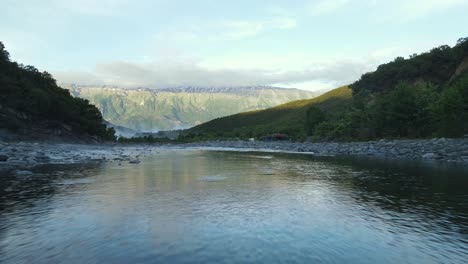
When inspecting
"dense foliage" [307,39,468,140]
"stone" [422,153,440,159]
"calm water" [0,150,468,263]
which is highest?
"dense foliage" [307,39,468,140]

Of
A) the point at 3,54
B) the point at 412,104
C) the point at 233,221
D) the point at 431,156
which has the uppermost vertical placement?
the point at 3,54

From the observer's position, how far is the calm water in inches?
422

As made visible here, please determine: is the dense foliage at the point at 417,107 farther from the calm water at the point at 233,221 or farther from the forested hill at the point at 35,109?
the forested hill at the point at 35,109

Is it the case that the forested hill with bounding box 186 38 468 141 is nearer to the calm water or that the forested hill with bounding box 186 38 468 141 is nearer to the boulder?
the boulder

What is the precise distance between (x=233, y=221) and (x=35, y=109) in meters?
81.4

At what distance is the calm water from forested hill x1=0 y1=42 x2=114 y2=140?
177 ft

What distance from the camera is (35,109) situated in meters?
80.2

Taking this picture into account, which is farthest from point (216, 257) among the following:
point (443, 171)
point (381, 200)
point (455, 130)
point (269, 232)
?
point (455, 130)

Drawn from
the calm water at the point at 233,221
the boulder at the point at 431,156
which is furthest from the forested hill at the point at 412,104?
the calm water at the point at 233,221

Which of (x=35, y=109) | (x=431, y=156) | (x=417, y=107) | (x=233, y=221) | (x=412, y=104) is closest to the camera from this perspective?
(x=233, y=221)

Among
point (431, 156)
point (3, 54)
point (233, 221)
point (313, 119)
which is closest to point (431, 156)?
point (431, 156)

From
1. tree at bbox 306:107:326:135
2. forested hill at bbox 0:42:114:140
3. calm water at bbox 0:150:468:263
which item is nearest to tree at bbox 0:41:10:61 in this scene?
forested hill at bbox 0:42:114:140

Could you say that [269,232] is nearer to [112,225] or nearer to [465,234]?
[112,225]

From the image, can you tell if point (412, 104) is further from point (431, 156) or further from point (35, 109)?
point (35, 109)
